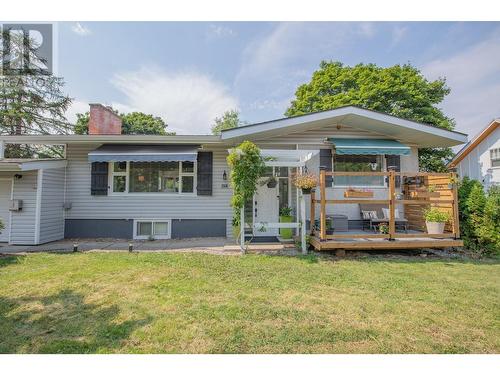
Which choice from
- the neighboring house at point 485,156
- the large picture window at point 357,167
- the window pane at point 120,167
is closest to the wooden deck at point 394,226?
the large picture window at point 357,167

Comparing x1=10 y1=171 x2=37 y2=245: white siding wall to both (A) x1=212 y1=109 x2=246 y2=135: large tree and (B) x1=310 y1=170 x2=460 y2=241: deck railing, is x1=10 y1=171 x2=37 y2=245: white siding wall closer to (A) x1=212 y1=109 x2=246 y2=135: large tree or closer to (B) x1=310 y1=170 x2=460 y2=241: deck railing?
(B) x1=310 y1=170 x2=460 y2=241: deck railing

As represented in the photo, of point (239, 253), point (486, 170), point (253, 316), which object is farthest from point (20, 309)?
point (486, 170)

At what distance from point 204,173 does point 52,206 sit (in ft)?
16.5

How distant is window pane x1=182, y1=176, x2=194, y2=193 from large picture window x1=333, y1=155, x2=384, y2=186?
16.6ft

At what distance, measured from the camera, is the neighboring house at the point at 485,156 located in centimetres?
1283

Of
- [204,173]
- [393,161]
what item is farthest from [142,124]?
[393,161]

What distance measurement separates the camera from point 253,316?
316 cm

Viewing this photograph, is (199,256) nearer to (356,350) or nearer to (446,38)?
(356,350)

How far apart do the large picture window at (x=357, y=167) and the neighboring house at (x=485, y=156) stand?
8114 mm

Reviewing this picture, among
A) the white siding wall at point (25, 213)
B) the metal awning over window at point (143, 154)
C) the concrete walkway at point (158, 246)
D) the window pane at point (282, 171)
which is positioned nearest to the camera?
the concrete walkway at point (158, 246)

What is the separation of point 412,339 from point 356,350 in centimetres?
73

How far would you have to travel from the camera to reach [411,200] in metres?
7.23

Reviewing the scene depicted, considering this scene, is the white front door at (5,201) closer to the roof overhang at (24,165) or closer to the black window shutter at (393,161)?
the roof overhang at (24,165)
